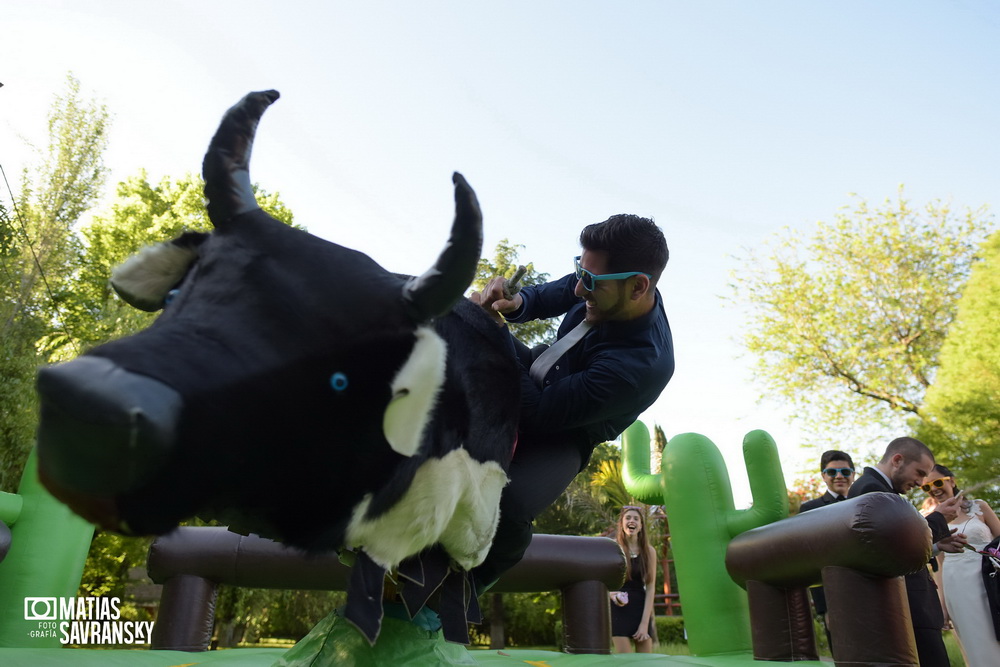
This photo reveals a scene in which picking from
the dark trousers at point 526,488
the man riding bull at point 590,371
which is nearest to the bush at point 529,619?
the dark trousers at point 526,488

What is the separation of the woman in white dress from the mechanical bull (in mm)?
4073

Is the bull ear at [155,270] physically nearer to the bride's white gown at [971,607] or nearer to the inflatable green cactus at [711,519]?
the inflatable green cactus at [711,519]

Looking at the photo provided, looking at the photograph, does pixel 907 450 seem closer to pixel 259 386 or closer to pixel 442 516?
pixel 442 516

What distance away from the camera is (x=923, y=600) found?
4137mm

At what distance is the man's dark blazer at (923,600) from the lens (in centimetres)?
401

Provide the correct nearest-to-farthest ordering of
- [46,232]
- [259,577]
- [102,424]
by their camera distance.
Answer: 1. [102,424]
2. [259,577]
3. [46,232]

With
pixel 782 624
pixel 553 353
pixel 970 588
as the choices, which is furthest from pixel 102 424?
pixel 970 588

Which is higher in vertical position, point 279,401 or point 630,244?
point 630,244

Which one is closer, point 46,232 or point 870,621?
point 870,621

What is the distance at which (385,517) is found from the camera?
1492mm

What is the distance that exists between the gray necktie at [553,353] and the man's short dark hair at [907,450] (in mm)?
3234


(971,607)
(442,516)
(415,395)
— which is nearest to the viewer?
(415,395)

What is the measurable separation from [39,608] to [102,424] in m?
4.87

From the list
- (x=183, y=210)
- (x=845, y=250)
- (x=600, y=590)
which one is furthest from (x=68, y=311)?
(x=845, y=250)
